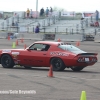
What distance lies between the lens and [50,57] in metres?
18.9

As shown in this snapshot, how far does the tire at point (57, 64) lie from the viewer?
18587 millimetres

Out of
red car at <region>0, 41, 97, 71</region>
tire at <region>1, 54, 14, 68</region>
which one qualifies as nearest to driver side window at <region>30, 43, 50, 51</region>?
red car at <region>0, 41, 97, 71</region>

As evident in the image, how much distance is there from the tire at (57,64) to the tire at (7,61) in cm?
205

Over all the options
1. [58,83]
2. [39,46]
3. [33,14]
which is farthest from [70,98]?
[33,14]

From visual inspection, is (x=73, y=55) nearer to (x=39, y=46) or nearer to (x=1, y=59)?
(x=39, y=46)

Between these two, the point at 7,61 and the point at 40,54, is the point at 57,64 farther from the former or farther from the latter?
the point at 7,61

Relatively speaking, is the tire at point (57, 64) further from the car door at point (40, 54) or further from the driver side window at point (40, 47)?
the driver side window at point (40, 47)

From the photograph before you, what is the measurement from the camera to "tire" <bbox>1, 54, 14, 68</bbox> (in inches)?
774

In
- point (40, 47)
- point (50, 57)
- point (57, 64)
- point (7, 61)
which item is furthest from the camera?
point (7, 61)

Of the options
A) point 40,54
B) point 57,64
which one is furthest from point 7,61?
point 57,64

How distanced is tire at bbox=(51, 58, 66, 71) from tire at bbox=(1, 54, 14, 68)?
6.72ft

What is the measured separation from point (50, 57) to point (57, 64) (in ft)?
1.52

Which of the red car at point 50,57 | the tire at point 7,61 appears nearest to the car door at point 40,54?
the red car at point 50,57

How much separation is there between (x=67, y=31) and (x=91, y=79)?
42303 millimetres
